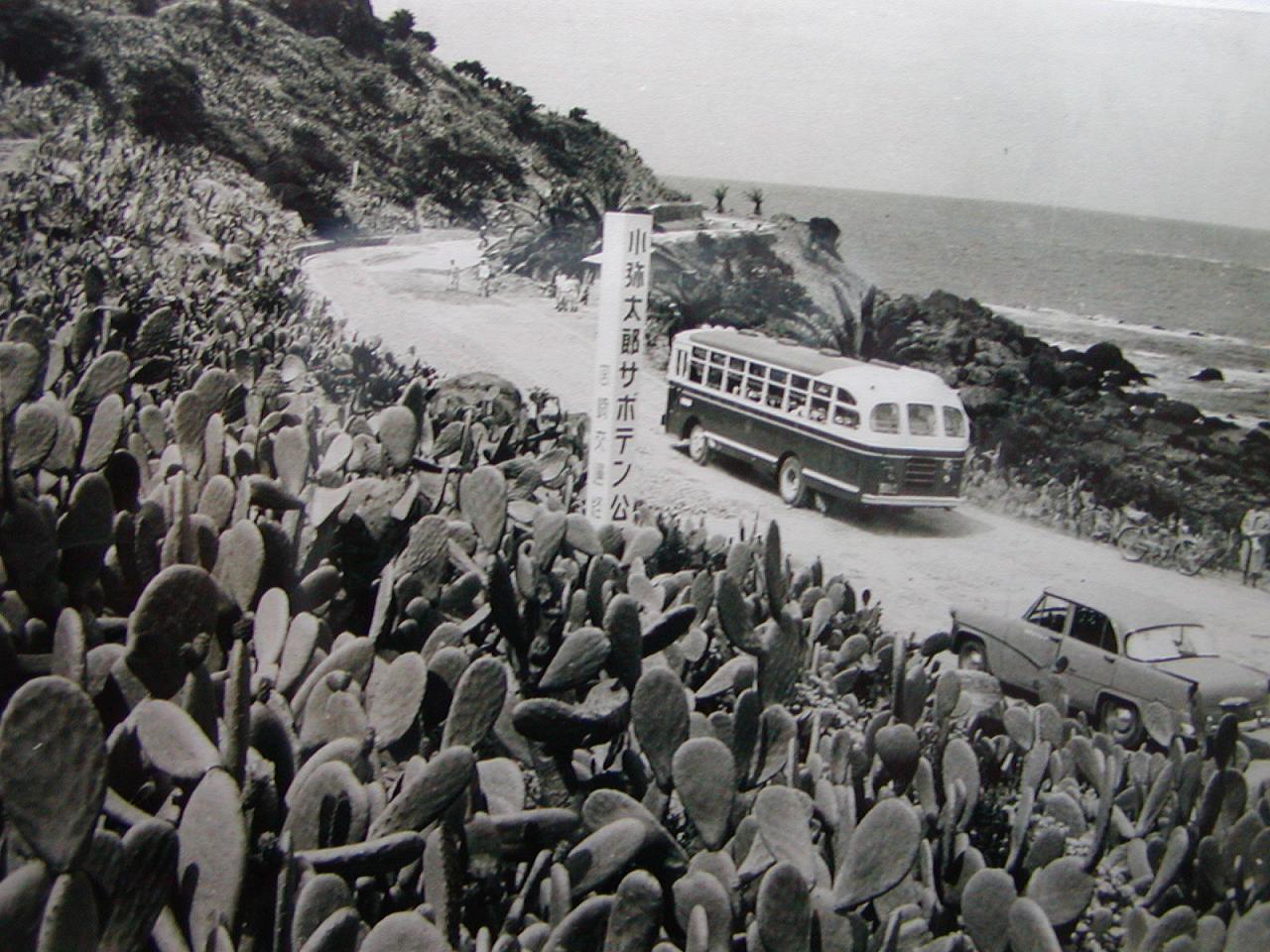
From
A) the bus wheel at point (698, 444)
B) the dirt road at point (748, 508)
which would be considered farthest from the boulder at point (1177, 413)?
the bus wheel at point (698, 444)

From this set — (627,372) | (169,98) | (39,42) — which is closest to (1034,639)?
(627,372)

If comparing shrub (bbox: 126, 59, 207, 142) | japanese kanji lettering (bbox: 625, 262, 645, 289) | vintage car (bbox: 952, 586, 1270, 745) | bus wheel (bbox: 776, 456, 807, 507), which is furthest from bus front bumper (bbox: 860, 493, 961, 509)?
shrub (bbox: 126, 59, 207, 142)

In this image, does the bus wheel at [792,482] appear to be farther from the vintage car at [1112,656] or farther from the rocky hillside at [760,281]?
the vintage car at [1112,656]

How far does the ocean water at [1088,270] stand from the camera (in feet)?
8.23

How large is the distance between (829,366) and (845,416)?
0.14 metres

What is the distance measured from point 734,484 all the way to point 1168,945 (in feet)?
5.89

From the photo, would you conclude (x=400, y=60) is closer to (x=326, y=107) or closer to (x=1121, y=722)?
(x=326, y=107)

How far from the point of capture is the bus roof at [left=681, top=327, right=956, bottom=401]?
274 cm

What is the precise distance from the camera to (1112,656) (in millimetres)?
2547

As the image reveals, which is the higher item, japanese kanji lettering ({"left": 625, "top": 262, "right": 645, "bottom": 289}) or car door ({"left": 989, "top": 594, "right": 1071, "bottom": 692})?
japanese kanji lettering ({"left": 625, "top": 262, "right": 645, "bottom": 289})

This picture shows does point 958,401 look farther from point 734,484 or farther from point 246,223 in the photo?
point 246,223

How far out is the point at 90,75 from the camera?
117 inches

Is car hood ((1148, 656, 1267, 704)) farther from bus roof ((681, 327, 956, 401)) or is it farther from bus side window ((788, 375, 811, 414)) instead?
bus side window ((788, 375, 811, 414))

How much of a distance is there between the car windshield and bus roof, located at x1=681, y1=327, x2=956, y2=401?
2.46ft
